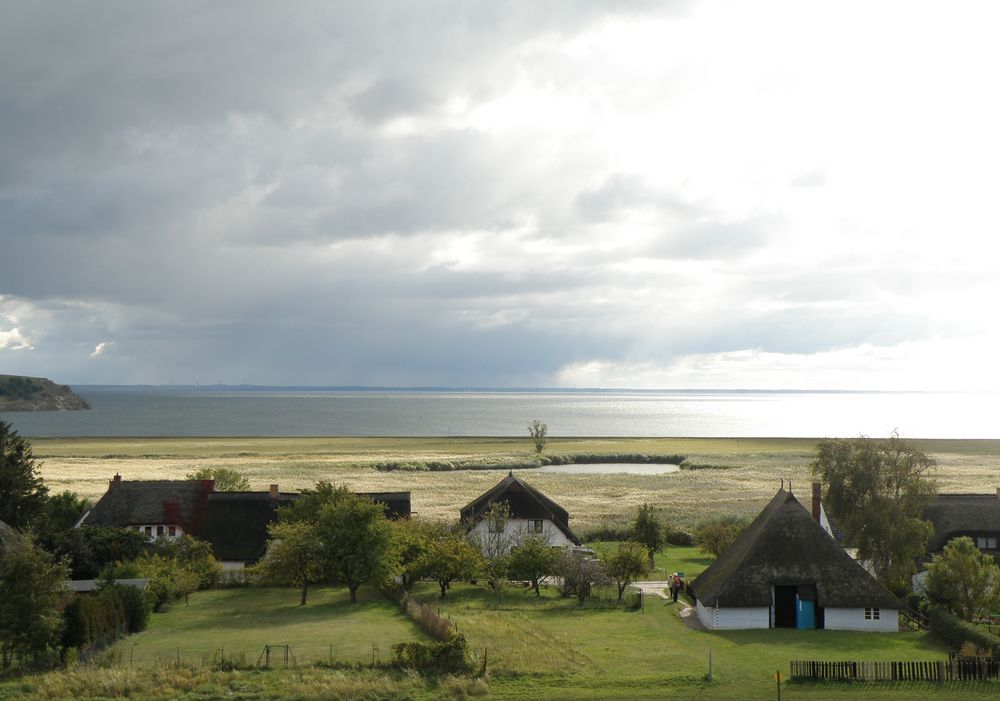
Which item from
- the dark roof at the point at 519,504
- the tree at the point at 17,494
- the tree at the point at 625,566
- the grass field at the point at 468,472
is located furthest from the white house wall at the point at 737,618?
the tree at the point at 17,494

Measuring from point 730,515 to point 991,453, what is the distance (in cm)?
12076

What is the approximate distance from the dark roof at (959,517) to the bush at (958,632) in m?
14.3

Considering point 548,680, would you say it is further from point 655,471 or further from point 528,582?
point 655,471

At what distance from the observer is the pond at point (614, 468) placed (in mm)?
137825

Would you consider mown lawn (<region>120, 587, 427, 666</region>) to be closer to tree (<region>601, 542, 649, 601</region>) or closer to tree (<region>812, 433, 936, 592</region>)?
tree (<region>601, 542, 649, 601</region>)

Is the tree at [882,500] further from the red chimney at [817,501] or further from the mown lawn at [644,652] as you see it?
the mown lawn at [644,652]

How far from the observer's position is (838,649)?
36.8 metres

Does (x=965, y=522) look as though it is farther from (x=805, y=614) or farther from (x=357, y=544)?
(x=357, y=544)

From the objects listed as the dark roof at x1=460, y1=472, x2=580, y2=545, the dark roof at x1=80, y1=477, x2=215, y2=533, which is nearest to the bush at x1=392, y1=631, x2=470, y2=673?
the dark roof at x1=460, y1=472, x2=580, y2=545

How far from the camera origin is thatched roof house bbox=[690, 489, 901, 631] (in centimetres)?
4109

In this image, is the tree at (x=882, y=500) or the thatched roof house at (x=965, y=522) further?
the thatched roof house at (x=965, y=522)

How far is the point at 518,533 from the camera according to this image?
189 feet

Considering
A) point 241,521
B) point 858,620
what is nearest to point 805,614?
point 858,620

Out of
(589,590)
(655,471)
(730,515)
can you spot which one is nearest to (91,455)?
(655,471)
